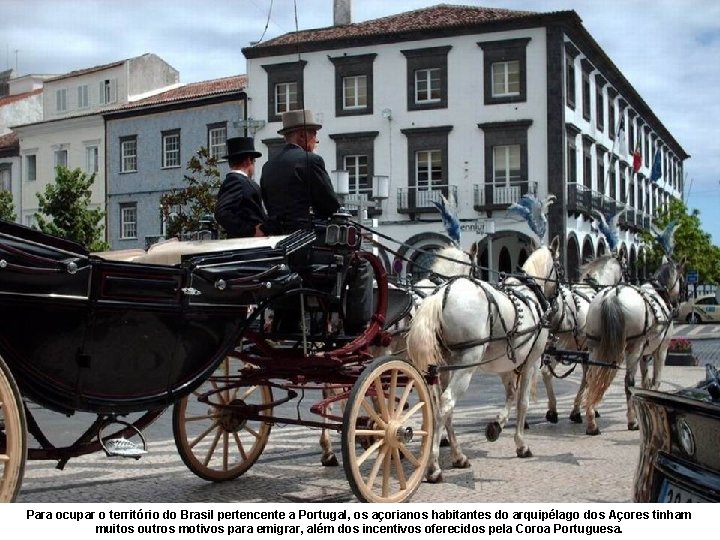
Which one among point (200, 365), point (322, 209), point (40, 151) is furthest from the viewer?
point (40, 151)

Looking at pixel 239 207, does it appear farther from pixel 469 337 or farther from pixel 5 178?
pixel 5 178

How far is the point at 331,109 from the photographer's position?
93.6 feet

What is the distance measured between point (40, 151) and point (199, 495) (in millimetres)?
8583

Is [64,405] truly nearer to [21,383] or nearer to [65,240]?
[21,383]

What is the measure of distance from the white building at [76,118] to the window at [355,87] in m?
8.84

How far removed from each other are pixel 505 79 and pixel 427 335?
2283cm

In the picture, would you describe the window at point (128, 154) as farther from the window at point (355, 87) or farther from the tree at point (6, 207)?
the tree at point (6, 207)

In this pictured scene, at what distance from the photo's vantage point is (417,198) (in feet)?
98.4

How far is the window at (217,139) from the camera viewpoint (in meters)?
25.3

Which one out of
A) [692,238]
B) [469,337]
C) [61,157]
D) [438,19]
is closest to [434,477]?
[469,337]

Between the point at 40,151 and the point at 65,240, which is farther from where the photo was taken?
the point at 40,151

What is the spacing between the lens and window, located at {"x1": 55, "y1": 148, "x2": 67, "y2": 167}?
1636 centimetres
